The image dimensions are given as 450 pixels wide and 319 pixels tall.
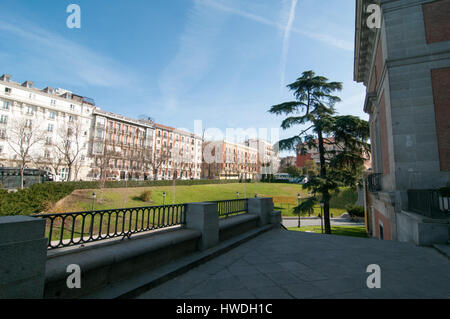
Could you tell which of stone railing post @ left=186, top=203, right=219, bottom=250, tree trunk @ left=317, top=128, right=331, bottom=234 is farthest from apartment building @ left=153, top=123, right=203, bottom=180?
stone railing post @ left=186, top=203, right=219, bottom=250

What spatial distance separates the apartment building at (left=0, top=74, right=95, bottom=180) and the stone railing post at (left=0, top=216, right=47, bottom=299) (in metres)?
41.1

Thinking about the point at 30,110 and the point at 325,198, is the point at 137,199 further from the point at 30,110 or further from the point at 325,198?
the point at 30,110

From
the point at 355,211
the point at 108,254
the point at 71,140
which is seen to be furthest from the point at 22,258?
the point at 71,140

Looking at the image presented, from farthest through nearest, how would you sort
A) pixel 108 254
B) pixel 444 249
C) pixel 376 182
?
1. pixel 376 182
2. pixel 444 249
3. pixel 108 254

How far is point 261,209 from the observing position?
28.5 feet

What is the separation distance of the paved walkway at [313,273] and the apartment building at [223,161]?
80781 millimetres

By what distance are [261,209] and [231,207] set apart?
1447 millimetres

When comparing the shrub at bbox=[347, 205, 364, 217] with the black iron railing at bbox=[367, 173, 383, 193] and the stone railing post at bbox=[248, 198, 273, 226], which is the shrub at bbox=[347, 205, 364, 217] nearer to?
the black iron railing at bbox=[367, 173, 383, 193]

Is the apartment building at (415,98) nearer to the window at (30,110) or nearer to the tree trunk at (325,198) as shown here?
the tree trunk at (325,198)

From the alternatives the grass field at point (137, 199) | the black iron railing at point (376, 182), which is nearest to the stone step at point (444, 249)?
the black iron railing at point (376, 182)
